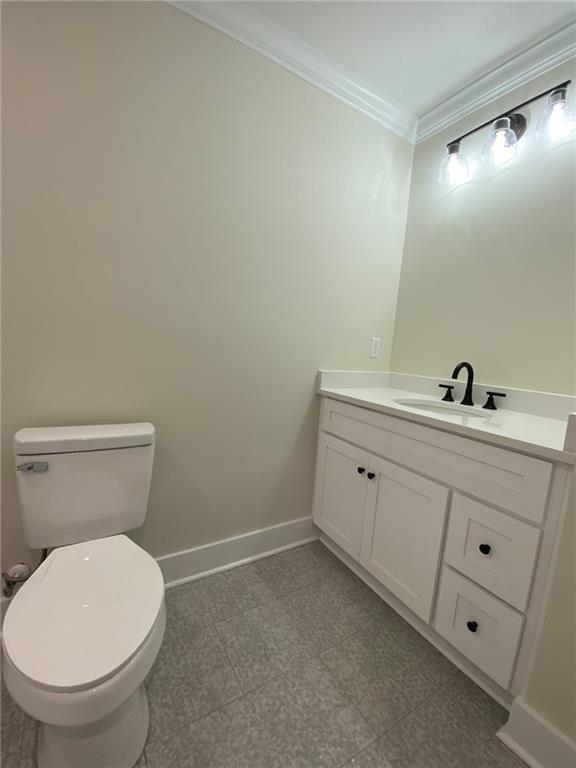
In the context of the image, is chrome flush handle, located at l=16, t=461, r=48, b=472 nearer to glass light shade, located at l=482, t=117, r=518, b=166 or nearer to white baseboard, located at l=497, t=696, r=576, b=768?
white baseboard, located at l=497, t=696, r=576, b=768

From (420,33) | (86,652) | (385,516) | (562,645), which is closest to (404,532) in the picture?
(385,516)

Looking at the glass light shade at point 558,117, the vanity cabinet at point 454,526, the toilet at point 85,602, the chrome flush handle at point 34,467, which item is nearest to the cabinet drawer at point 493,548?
the vanity cabinet at point 454,526

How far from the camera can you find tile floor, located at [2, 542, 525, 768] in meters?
0.89

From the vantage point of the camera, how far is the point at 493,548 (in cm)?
99

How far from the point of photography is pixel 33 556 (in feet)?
3.90

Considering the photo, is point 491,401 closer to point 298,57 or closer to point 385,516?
point 385,516

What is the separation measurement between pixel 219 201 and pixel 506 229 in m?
1.26

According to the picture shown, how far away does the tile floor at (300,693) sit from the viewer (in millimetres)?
894

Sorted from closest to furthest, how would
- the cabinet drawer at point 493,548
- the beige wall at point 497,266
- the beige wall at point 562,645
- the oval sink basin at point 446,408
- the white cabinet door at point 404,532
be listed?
1. the beige wall at point 562,645
2. the cabinet drawer at point 493,548
3. the white cabinet door at point 404,532
4. the beige wall at point 497,266
5. the oval sink basin at point 446,408

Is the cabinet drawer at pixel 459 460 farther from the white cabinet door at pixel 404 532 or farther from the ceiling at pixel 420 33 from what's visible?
the ceiling at pixel 420 33

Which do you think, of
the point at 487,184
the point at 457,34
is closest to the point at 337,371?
the point at 487,184

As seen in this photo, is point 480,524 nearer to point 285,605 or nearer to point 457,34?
point 285,605

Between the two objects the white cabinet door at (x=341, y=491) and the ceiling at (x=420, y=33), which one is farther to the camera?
the white cabinet door at (x=341, y=491)

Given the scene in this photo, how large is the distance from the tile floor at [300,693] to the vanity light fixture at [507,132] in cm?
206
